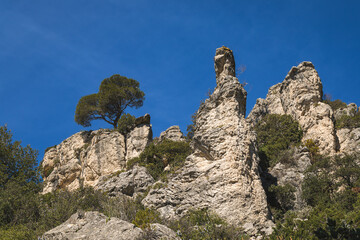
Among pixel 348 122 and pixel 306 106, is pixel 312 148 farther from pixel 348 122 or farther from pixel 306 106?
pixel 306 106

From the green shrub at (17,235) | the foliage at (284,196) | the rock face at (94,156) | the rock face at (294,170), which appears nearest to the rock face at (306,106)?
the rock face at (294,170)

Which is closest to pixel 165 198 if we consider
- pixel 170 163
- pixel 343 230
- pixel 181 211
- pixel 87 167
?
pixel 181 211

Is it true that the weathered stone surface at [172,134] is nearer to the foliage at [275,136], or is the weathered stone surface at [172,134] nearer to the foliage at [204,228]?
the foliage at [275,136]

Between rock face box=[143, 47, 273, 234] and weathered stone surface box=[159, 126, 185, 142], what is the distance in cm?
1054

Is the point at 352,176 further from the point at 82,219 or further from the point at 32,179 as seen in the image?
the point at 32,179

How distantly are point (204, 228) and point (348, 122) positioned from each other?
21.1 metres

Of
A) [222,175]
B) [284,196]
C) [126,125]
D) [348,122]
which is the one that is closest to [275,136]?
[348,122]

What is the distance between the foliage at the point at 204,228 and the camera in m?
15.4

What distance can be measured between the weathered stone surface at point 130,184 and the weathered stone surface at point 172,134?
29.1 feet

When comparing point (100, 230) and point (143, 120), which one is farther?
point (143, 120)

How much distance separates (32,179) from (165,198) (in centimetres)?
1231

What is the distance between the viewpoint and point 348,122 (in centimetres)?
3119

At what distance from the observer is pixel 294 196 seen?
24844mm

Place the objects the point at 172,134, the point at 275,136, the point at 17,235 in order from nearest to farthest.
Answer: the point at 17,235, the point at 275,136, the point at 172,134
